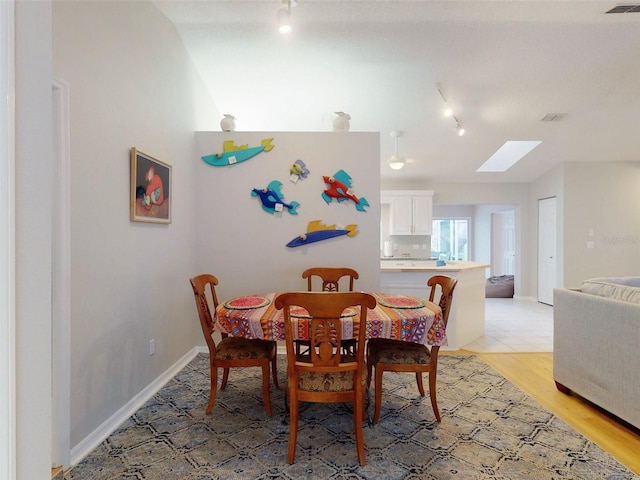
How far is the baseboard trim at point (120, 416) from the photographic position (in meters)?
1.95

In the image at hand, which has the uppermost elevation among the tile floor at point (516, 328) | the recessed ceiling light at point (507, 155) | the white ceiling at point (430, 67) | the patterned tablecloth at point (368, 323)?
the white ceiling at point (430, 67)

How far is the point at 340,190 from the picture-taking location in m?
3.59

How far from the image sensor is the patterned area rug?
1.82m

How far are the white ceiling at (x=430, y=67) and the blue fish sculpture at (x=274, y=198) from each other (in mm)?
1351

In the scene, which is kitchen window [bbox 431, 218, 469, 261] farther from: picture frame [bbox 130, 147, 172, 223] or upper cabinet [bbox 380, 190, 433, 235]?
picture frame [bbox 130, 147, 172, 223]

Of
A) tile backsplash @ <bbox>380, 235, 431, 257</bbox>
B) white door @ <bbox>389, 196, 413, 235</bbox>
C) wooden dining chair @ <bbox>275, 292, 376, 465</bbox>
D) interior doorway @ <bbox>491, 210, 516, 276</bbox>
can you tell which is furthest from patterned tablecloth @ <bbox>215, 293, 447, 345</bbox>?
interior doorway @ <bbox>491, 210, 516, 276</bbox>

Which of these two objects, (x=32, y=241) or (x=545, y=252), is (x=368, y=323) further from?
(x=545, y=252)

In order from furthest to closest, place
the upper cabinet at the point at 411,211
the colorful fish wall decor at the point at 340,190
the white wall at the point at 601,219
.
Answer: the upper cabinet at the point at 411,211, the white wall at the point at 601,219, the colorful fish wall decor at the point at 340,190

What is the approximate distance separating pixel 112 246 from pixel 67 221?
425 millimetres

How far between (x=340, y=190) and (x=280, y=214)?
2.18ft

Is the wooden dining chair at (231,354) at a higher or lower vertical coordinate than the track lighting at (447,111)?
lower

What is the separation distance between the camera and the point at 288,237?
3635 millimetres

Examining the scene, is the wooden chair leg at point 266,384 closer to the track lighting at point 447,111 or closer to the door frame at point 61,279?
the door frame at point 61,279

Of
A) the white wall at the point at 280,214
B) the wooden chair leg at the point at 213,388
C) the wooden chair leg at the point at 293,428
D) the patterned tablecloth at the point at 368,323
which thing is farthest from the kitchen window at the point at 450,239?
the wooden chair leg at the point at 293,428
